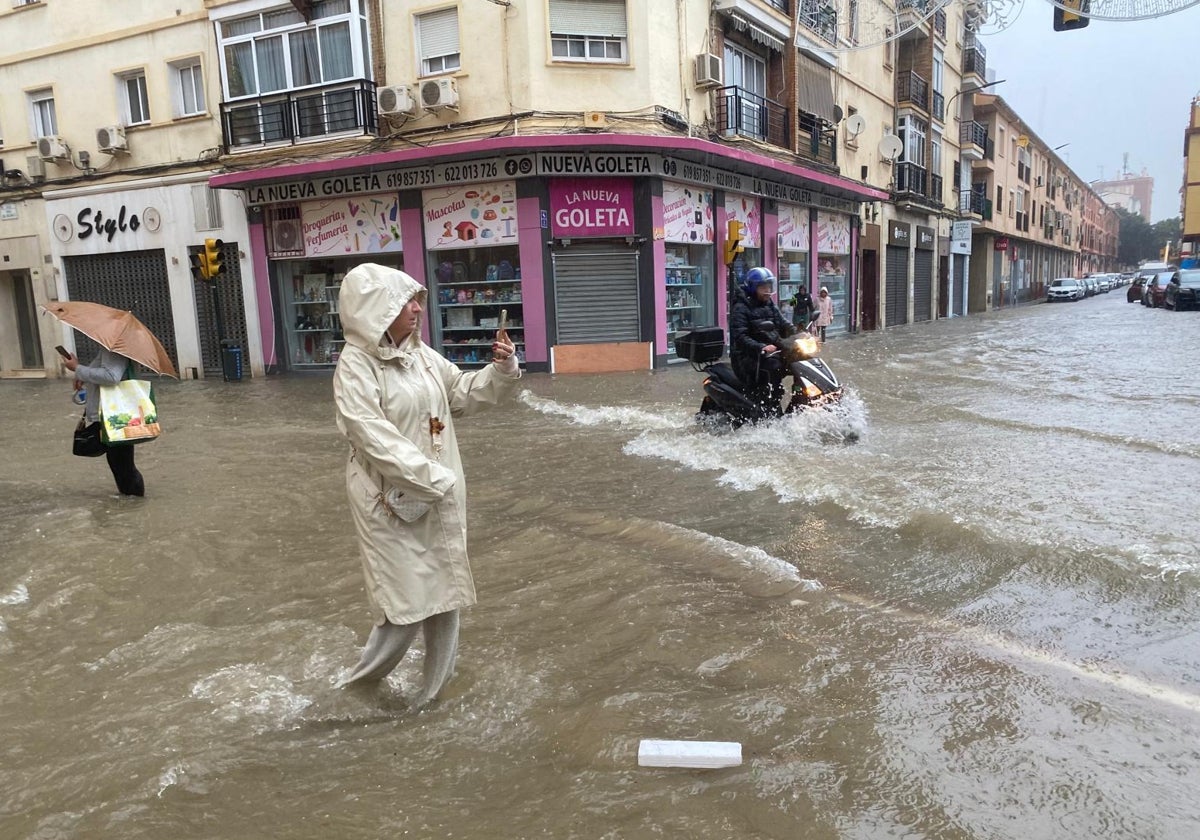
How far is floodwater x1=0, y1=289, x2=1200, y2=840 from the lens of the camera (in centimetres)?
283

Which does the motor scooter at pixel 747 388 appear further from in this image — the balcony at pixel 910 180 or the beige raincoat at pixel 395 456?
the balcony at pixel 910 180

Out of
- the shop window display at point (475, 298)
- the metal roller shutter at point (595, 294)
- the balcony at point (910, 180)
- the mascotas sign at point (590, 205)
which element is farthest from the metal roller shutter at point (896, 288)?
the shop window display at point (475, 298)

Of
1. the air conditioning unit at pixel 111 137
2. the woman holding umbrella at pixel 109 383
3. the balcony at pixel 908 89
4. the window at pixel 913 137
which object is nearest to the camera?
the woman holding umbrella at pixel 109 383

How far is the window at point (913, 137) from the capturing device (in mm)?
28906

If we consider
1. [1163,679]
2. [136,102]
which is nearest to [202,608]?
[1163,679]

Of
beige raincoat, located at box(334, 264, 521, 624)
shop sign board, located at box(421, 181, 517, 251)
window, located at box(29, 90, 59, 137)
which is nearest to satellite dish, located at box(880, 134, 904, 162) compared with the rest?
shop sign board, located at box(421, 181, 517, 251)

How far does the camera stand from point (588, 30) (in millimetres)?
15789

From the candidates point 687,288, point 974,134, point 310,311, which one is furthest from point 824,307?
point 974,134

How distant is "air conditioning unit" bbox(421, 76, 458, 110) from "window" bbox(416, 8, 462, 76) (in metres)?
0.58

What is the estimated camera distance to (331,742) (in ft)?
10.9

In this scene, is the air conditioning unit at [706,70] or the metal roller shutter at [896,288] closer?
the air conditioning unit at [706,70]

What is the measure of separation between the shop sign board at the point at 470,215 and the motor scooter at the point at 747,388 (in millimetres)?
7632

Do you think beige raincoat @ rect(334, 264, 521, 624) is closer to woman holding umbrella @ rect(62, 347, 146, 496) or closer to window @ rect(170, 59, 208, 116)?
woman holding umbrella @ rect(62, 347, 146, 496)

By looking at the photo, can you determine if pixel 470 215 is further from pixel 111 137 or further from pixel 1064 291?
pixel 1064 291
